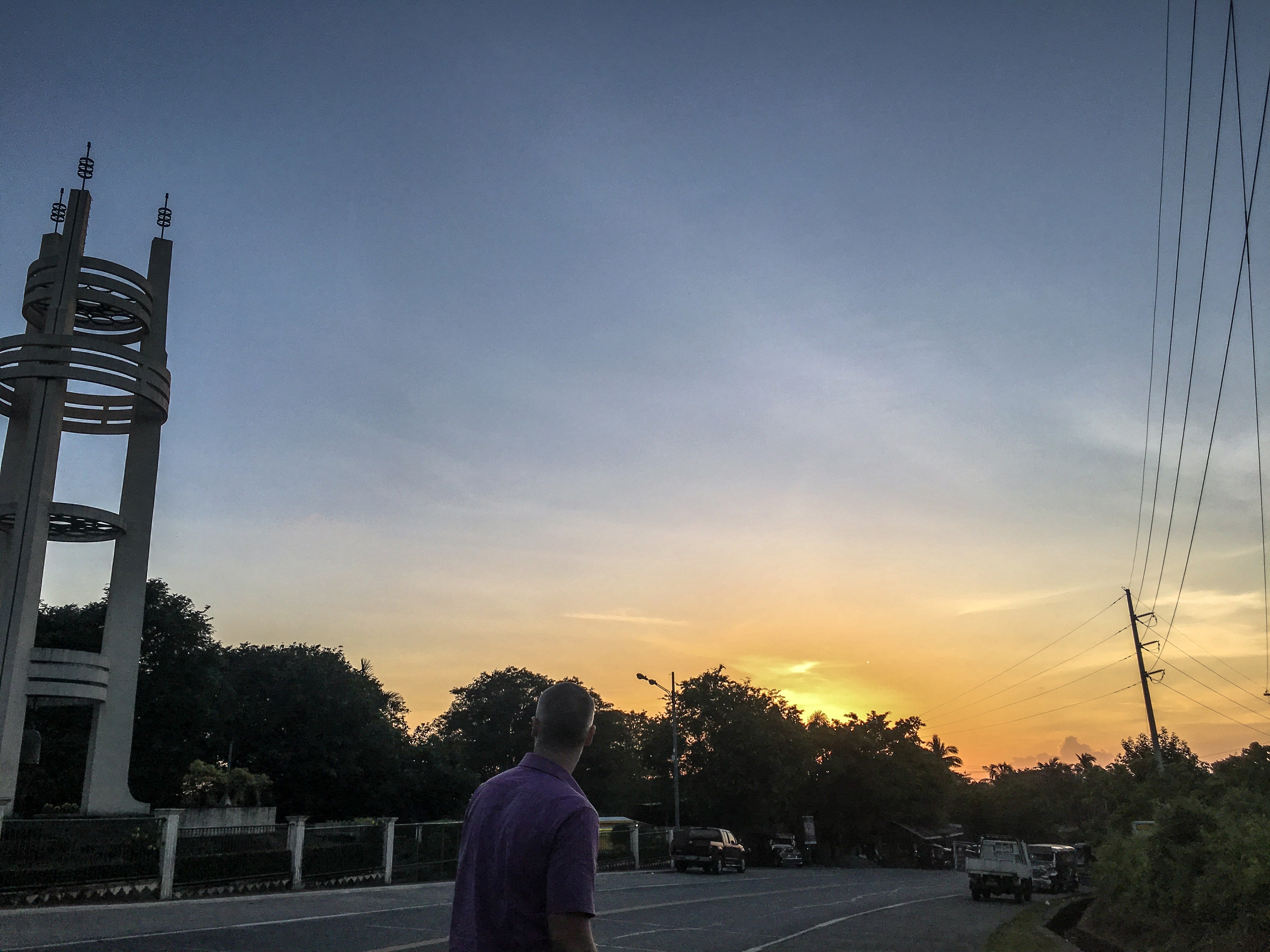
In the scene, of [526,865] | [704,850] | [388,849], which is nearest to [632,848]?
[704,850]

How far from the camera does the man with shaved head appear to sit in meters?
2.92

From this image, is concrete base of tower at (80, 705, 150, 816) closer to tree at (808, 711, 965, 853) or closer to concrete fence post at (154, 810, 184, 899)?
concrete fence post at (154, 810, 184, 899)

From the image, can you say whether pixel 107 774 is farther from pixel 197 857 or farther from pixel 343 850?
pixel 343 850

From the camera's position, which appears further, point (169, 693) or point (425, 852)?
point (169, 693)

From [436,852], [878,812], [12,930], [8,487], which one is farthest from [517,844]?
[878,812]

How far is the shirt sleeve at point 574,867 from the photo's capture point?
9.52 feet

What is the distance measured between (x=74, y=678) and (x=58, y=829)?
5863mm

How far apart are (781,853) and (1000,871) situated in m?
30.2

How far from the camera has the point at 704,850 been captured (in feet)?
131

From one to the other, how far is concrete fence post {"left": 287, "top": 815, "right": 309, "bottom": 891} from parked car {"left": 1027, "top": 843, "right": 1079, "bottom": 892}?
102 ft

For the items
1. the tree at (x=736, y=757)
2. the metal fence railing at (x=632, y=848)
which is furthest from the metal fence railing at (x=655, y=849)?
the tree at (x=736, y=757)

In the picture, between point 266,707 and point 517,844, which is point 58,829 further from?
point 266,707

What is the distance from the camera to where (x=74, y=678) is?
81.4ft

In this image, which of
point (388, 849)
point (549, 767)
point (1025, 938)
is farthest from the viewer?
point (388, 849)
